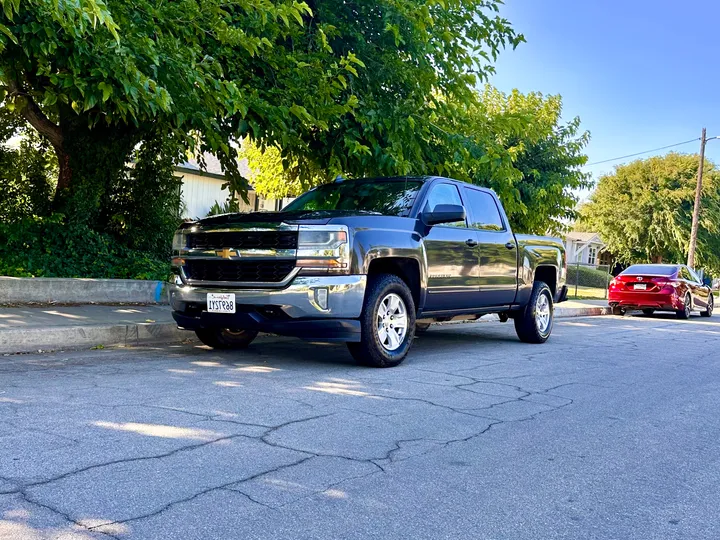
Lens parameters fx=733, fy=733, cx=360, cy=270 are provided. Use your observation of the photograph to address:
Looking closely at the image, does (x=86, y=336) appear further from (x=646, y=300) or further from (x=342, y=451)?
(x=646, y=300)

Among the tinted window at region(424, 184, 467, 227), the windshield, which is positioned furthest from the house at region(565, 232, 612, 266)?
the windshield

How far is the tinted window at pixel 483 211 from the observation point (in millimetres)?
9273

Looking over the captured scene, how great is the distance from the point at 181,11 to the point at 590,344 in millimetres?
7669

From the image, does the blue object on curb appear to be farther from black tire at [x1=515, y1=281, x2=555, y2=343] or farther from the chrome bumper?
black tire at [x1=515, y1=281, x2=555, y2=343]

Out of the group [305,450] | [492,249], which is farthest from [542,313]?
[305,450]

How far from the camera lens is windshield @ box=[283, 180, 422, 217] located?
823cm

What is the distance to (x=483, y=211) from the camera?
9562 millimetres

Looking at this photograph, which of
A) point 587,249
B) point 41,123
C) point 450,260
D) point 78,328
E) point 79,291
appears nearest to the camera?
point 78,328

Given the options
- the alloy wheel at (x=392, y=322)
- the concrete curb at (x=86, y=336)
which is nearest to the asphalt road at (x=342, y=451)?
the alloy wheel at (x=392, y=322)

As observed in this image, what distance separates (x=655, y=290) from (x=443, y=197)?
44.8 feet

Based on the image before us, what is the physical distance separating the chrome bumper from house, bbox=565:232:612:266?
62836 mm

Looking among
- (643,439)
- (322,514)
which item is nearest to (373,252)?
(643,439)

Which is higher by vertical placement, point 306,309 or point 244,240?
point 244,240

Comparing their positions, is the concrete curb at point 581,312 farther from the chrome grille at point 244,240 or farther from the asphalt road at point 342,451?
the chrome grille at point 244,240
